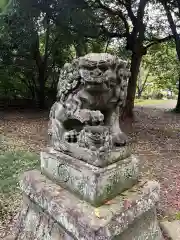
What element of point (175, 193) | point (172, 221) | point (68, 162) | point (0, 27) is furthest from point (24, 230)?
point (0, 27)

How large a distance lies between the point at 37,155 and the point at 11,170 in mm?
699

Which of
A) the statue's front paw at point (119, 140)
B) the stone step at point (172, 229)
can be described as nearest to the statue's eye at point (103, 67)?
the statue's front paw at point (119, 140)

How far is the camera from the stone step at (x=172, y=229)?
2.20m

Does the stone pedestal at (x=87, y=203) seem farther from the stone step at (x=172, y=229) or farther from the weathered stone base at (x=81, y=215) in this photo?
the stone step at (x=172, y=229)

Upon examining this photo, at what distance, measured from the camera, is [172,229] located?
2295 millimetres

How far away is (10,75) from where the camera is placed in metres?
8.65

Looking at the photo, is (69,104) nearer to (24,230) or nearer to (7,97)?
(24,230)

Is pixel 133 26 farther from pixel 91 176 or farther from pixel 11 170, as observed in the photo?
pixel 91 176

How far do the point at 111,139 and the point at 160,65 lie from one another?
12.8 metres

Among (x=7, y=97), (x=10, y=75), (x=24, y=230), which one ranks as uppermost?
(x=10, y=75)

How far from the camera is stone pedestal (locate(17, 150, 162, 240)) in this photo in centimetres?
162

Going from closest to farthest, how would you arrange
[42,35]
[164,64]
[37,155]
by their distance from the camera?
[37,155], [42,35], [164,64]

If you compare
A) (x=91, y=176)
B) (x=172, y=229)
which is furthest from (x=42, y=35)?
(x=91, y=176)

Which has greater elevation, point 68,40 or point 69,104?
point 68,40
